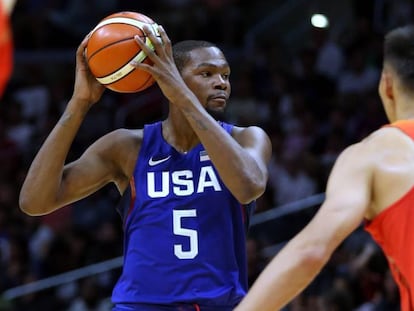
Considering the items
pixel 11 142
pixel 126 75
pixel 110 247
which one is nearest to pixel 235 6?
pixel 11 142

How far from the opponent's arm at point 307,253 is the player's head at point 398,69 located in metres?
0.44

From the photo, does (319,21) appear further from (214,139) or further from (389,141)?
(389,141)

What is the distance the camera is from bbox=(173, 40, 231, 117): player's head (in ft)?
17.5

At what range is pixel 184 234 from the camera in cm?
516

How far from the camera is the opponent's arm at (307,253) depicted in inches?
137

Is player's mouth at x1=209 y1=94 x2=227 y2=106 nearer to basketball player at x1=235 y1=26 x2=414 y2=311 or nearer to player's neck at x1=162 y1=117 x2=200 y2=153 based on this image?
player's neck at x1=162 y1=117 x2=200 y2=153

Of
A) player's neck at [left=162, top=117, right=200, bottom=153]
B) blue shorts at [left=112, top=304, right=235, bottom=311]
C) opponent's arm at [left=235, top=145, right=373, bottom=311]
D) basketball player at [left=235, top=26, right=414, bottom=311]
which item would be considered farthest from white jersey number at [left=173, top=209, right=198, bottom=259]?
opponent's arm at [left=235, top=145, right=373, bottom=311]

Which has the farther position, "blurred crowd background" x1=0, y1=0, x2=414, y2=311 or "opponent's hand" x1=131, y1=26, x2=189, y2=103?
"blurred crowd background" x1=0, y1=0, x2=414, y2=311

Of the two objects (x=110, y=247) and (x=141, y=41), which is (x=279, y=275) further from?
(x=110, y=247)

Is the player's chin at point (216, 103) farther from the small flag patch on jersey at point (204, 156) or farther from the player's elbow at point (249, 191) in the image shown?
the player's elbow at point (249, 191)

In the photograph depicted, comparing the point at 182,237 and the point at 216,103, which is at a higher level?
the point at 216,103

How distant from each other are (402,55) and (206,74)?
1726 millimetres

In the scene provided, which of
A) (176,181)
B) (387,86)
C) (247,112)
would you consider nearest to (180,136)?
(176,181)

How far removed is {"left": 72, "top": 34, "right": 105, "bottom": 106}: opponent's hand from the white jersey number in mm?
725
